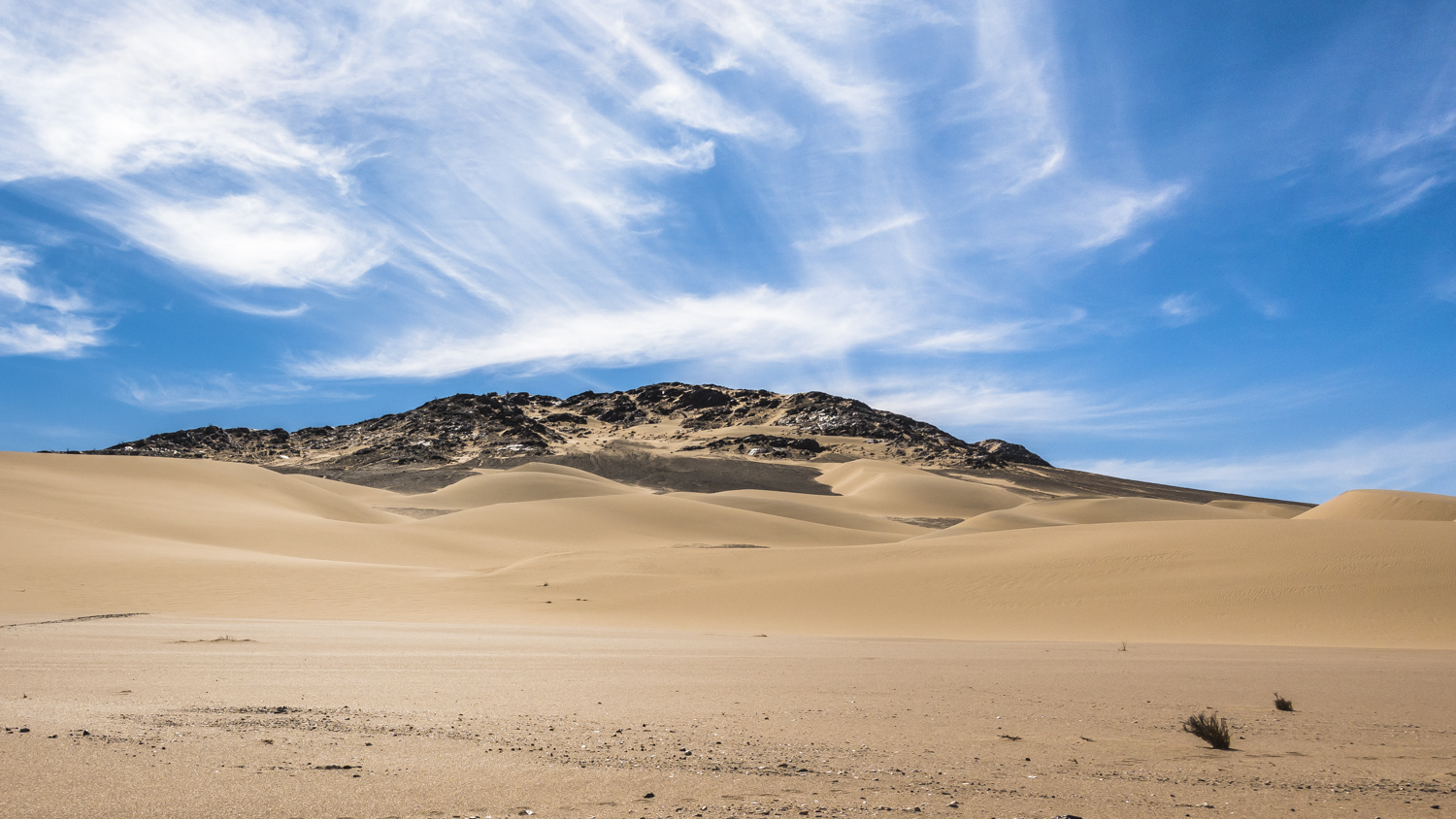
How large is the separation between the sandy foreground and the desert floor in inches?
1.2

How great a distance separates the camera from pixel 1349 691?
7.60 metres

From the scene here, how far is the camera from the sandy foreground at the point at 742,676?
396cm

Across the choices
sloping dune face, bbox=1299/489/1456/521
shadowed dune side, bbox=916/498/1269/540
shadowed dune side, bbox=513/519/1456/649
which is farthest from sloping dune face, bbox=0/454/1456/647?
shadowed dune side, bbox=916/498/1269/540

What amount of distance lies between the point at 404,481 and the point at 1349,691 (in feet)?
273

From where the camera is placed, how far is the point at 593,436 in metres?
131

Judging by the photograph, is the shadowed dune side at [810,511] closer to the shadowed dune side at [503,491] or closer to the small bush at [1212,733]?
the shadowed dune side at [503,491]

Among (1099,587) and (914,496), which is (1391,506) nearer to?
(1099,587)

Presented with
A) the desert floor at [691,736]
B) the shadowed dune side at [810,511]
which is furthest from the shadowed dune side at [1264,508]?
the desert floor at [691,736]

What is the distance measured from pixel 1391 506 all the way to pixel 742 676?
125ft

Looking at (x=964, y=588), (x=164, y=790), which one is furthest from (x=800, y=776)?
(x=964, y=588)

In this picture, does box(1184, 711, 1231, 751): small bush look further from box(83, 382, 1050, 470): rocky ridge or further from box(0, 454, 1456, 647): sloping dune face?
box(83, 382, 1050, 470): rocky ridge

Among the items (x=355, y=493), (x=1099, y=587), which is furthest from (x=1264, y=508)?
(x=355, y=493)

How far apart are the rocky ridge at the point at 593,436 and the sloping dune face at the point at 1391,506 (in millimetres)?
72697

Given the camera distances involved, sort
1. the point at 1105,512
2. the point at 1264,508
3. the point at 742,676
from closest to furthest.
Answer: the point at 742,676, the point at 1105,512, the point at 1264,508
